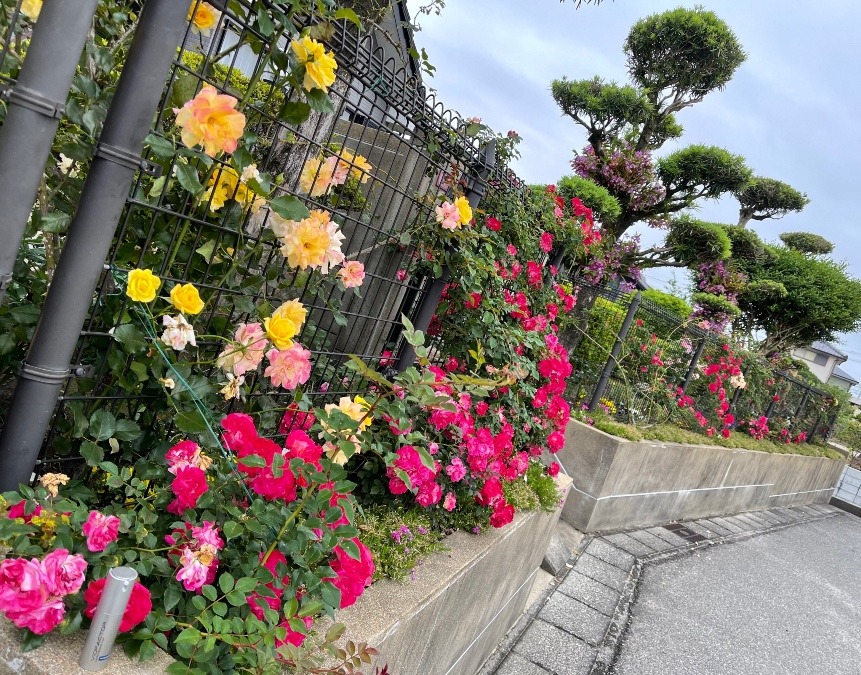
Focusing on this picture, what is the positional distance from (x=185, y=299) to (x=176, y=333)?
0.22 feet

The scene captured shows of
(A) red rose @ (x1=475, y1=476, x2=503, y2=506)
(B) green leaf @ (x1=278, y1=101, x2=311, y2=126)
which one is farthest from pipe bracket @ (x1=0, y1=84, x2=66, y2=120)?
(A) red rose @ (x1=475, y1=476, x2=503, y2=506)

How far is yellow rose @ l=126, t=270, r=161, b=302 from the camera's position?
1186 mm

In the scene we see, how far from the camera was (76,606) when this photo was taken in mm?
1014

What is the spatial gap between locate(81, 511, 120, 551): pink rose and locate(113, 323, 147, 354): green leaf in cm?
35

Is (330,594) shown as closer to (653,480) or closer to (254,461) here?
(254,461)

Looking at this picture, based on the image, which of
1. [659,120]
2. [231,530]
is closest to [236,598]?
[231,530]

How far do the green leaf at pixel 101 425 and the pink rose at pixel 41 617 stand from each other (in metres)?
0.39

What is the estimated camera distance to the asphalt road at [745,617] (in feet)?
11.9

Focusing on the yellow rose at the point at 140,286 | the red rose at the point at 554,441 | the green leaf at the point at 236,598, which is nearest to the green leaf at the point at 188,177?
the yellow rose at the point at 140,286

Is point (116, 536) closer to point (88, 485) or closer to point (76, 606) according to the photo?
point (76, 606)

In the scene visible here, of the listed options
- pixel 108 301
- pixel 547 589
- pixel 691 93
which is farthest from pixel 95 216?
pixel 691 93

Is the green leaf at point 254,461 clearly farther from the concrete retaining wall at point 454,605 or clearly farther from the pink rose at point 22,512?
the concrete retaining wall at point 454,605

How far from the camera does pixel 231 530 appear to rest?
3.93 feet

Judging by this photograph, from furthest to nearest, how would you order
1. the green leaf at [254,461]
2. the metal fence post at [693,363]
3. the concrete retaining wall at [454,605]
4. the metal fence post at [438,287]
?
the metal fence post at [693,363] → the metal fence post at [438,287] → the concrete retaining wall at [454,605] → the green leaf at [254,461]
